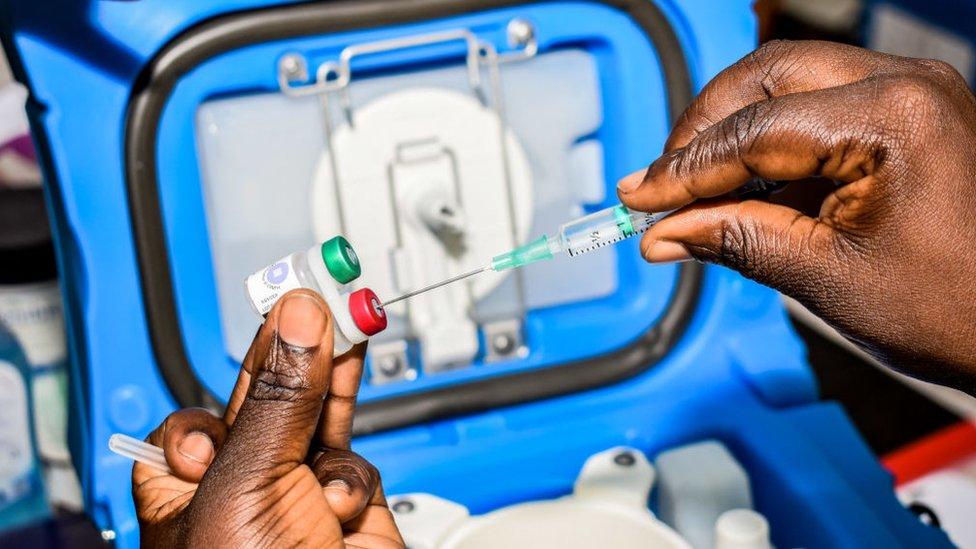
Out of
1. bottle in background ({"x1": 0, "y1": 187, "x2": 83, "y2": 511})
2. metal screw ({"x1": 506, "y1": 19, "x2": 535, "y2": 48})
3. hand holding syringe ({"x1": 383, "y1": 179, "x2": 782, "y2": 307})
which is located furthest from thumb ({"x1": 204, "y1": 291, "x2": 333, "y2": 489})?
bottle in background ({"x1": 0, "y1": 187, "x2": 83, "y2": 511})

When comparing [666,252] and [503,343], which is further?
[503,343]

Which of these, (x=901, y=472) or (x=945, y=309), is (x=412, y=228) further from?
(x=901, y=472)

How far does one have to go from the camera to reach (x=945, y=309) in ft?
1.98

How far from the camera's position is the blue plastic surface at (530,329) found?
85 cm

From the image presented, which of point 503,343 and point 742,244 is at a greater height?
point 742,244

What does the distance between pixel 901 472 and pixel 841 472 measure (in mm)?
459

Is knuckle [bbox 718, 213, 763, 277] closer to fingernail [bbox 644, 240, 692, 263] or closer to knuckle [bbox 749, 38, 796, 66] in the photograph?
fingernail [bbox 644, 240, 692, 263]

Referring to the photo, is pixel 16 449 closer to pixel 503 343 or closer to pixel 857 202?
pixel 503 343

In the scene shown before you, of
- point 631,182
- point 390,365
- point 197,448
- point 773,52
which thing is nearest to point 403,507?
point 390,365

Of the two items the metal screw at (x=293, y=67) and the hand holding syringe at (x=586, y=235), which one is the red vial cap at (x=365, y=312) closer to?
the hand holding syringe at (x=586, y=235)

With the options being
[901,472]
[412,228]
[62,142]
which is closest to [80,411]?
[62,142]

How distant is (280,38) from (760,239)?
1.61ft

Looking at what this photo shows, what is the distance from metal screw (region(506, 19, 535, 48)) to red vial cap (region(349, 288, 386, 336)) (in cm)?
42

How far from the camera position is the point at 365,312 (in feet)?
2.04
